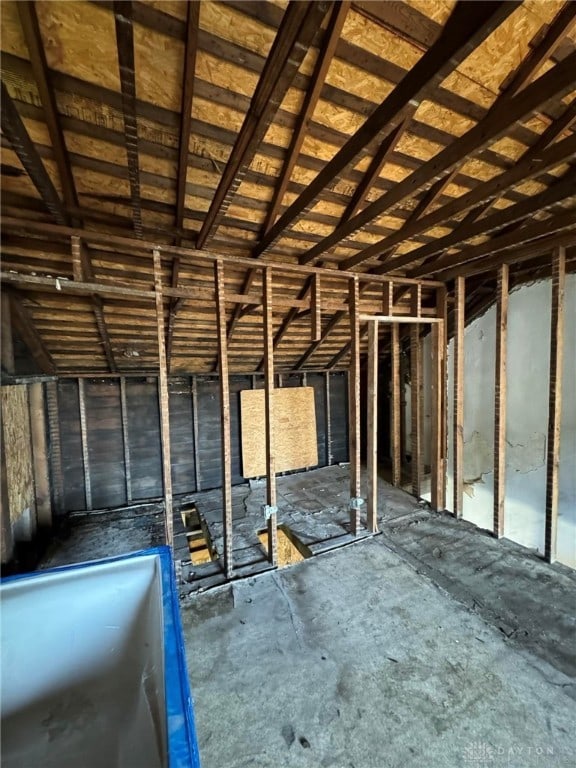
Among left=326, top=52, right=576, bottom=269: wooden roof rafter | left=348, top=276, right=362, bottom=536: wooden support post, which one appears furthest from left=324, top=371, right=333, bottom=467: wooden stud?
left=326, top=52, right=576, bottom=269: wooden roof rafter

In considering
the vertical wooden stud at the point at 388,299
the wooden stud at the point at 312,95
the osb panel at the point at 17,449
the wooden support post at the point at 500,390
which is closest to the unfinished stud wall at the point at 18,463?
the osb panel at the point at 17,449

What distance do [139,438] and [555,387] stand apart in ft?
17.5

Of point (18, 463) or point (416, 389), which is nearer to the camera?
point (18, 463)

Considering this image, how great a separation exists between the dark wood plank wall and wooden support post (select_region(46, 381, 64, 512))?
82 millimetres

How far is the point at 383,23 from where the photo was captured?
123 cm

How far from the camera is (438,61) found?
1.06m

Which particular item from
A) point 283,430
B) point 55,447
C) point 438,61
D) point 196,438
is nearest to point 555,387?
point 438,61

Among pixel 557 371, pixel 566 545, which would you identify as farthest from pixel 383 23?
pixel 566 545

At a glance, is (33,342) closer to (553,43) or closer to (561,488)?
(553,43)

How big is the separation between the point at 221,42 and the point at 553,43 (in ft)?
4.86

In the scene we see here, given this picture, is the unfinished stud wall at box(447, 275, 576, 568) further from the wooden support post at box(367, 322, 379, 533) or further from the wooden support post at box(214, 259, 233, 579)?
the wooden support post at box(214, 259, 233, 579)

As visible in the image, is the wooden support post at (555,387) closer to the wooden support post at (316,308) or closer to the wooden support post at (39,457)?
the wooden support post at (316,308)

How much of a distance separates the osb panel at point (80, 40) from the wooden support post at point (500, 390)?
3.50 meters

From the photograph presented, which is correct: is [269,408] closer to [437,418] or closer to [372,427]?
[372,427]
